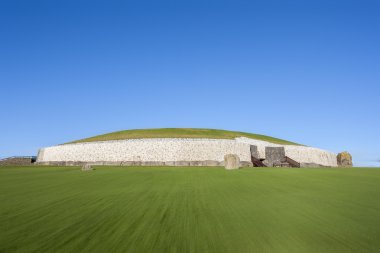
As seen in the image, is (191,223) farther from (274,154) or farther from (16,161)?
(16,161)

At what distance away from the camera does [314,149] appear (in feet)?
184

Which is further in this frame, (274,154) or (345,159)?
(345,159)

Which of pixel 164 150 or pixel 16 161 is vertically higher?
pixel 164 150

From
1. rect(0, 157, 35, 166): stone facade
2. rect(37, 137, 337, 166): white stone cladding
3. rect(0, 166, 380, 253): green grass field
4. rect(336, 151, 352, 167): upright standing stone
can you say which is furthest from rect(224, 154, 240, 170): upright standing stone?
rect(0, 157, 35, 166): stone facade

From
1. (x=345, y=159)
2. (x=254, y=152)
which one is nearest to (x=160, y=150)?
(x=254, y=152)

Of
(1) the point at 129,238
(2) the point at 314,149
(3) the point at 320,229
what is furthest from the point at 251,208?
(2) the point at 314,149

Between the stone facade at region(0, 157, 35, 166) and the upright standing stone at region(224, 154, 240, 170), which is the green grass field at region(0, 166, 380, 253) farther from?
the stone facade at region(0, 157, 35, 166)

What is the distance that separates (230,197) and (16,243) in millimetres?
5520

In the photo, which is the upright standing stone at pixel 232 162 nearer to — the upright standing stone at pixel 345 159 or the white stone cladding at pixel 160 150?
the white stone cladding at pixel 160 150

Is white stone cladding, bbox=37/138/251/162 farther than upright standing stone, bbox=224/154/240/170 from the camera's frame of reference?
Yes

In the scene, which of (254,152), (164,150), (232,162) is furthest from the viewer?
(254,152)

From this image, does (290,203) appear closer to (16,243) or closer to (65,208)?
(65,208)

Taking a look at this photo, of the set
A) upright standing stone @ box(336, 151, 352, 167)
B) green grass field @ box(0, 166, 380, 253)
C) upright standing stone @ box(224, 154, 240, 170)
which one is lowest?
green grass field @ box(0, 166, 380, 253)

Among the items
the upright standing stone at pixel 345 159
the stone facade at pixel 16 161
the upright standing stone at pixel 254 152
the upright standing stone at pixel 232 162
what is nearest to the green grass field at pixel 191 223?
the upright standing stone at pixel 232 162
